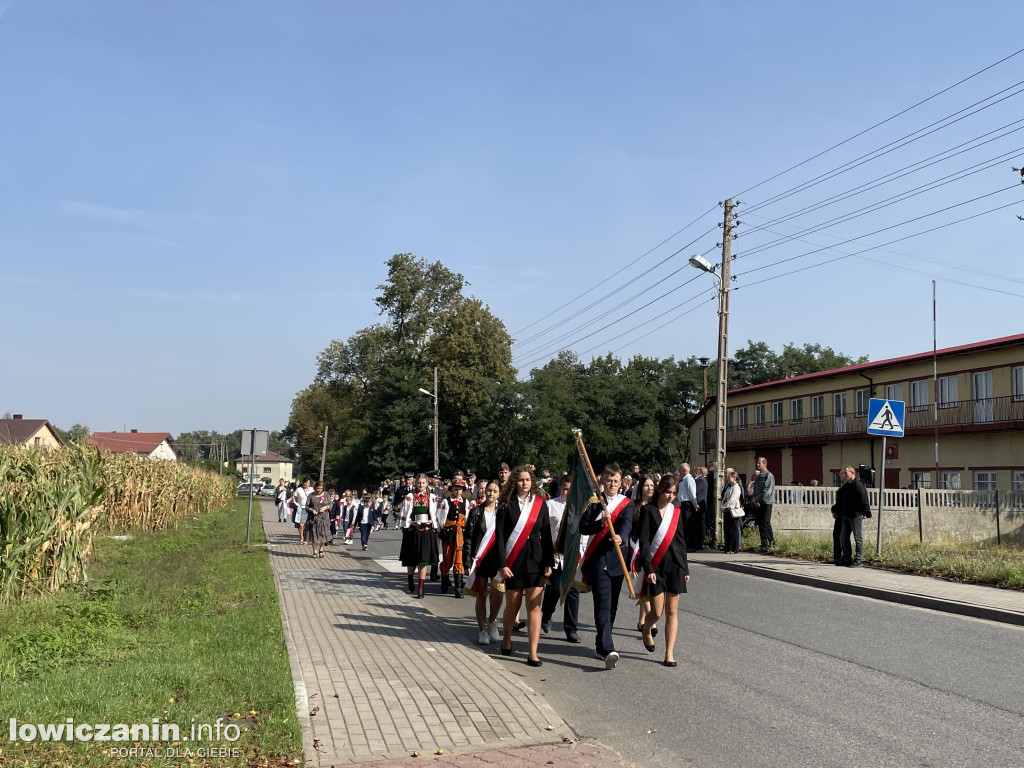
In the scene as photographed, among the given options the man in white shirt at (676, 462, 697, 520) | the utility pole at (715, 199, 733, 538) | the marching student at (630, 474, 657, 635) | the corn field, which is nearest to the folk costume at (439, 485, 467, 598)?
the marching student at (630, 474, 657, 635)

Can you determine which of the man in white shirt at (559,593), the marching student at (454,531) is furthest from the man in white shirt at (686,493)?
the man in white shirt at (559,593)

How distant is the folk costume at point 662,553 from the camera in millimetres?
8867

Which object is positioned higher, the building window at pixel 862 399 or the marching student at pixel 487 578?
the building window at pixel 862 399

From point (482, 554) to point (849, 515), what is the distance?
9216 mm

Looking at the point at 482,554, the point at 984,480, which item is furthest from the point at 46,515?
the point at 984,480

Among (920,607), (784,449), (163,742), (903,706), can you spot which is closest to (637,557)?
(903,706)

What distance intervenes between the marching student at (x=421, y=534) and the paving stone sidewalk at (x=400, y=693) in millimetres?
1648

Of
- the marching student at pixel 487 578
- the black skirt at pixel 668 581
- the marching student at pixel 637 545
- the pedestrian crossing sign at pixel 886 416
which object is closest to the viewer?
the black skirt at pixel 668 581

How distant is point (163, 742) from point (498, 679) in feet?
9.64

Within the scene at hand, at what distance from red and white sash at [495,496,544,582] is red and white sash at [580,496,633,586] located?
1.88ft

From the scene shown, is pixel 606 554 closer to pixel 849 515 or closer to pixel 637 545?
pixel 637 545

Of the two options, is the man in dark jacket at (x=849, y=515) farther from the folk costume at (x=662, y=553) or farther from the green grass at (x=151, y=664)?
the green grass at (x=151, y=664)

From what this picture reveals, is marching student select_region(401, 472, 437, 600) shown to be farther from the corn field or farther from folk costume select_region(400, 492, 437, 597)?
the corn field

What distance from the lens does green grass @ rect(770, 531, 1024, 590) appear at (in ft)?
46.5
